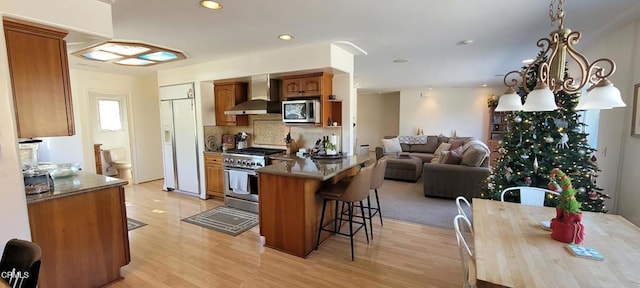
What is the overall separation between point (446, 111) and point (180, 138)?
7.63m

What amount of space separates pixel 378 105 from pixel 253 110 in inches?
292

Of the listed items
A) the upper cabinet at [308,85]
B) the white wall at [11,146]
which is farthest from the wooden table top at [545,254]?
the white wall at [11,146]

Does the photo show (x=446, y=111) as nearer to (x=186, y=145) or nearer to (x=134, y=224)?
(x=186, y=145)

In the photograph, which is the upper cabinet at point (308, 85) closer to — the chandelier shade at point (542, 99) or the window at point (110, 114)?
the chandelier shade at point (542, 99)

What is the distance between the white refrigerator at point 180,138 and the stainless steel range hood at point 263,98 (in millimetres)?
1132

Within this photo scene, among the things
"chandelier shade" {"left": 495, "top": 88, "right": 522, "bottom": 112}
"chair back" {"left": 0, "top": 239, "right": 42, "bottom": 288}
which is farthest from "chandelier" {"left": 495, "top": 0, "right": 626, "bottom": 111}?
"chair back" {"left": 0, "top": 239, "right": 42, "bottom": 288}

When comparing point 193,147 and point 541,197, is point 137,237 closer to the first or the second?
point 193,147

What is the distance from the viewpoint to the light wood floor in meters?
2.47

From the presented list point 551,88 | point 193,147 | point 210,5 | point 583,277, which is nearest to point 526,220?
point 583,277

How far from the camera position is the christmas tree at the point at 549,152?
9.02ft

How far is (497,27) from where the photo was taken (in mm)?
2846

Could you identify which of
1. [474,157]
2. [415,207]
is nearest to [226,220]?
[415,207]

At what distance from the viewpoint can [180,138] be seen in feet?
16.9

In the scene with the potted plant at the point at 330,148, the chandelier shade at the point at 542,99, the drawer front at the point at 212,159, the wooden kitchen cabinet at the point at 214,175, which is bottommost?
the wooden kitchen cabinet at the point at 214,175
